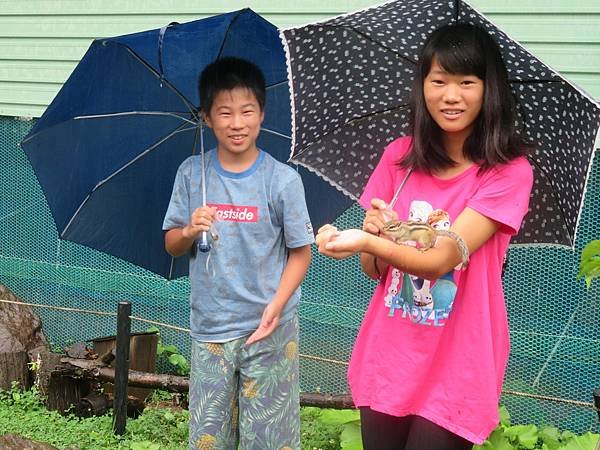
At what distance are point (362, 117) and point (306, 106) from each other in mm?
183

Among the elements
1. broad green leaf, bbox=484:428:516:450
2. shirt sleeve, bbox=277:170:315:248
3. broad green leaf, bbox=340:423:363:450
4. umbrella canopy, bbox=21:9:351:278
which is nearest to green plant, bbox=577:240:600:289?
shirt sleeve, bbox=277:170:315:248

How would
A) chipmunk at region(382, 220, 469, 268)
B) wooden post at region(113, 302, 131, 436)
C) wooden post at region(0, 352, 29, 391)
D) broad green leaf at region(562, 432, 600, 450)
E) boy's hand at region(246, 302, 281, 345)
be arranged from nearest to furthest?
chipmunk at region(382, 220, 469, 268), boy's hand at region(246, 302, 281, 345), broad green leaf at region(562, 432, 600, 450), wooden post at region(113, 302, 131, 436), wooden post at region(0, 352, 29, 391)

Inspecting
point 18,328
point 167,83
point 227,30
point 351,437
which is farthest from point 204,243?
point 18,328

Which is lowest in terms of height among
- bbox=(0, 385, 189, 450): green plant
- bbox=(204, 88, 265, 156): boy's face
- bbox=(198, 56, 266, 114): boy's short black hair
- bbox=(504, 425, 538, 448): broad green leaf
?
bbox=(0, 385, 189, 450): green plant

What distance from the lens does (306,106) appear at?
3045 mm

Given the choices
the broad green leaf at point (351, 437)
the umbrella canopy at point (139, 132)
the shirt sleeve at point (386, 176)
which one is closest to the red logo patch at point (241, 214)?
the umbrella canopy at point (139, 132)

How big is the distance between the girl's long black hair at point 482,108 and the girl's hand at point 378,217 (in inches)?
8.5

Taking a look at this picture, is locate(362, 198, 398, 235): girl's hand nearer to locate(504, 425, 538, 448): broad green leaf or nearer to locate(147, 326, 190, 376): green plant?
locate(504, 425, 538, 448): broad green leaf

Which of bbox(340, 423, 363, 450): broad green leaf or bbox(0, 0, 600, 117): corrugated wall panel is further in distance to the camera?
bbox(0, 0, 600, 117): corrugated wall panel

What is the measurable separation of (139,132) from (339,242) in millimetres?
1693

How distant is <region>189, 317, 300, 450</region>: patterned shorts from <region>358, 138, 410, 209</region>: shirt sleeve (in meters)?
0.80

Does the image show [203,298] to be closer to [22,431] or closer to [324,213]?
[324,213]

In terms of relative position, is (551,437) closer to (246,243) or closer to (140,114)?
(246,243)

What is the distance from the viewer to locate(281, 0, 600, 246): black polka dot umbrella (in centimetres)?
270
